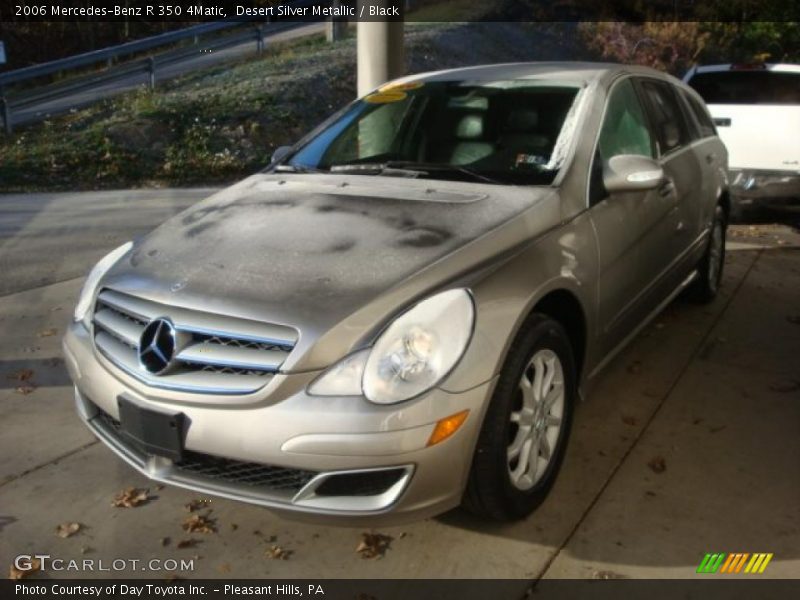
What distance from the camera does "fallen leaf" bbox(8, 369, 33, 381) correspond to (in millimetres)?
4324

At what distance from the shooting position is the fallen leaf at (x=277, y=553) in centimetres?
280

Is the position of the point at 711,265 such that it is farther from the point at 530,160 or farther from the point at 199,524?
the point at 199,524

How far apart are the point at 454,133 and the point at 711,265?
7.93 feet

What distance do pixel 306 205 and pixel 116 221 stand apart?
5.32 m

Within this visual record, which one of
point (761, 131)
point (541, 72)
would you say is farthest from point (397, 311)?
point (761, 131)

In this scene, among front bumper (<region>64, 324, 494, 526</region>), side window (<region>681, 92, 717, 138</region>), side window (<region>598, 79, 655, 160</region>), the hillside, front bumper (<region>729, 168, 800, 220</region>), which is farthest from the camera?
the hillside

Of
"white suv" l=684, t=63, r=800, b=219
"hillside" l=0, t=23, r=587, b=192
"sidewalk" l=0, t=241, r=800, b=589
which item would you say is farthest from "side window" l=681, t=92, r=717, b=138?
"hillside" l=0, t=23, r=587, b=192

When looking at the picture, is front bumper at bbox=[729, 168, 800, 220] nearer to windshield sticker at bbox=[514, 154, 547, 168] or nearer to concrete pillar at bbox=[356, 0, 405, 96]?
concrete pillar at bbox=[356, 0, 405, 96]

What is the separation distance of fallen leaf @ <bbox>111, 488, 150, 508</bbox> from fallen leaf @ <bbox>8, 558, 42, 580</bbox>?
40cm

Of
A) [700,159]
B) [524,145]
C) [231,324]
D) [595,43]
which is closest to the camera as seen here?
[231,324]

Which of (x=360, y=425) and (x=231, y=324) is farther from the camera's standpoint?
(x=231, y=324)

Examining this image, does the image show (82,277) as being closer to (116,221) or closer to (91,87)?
(116,221)

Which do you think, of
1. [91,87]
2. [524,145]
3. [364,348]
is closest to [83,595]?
[364,348]

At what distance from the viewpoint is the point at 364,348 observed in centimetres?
247
